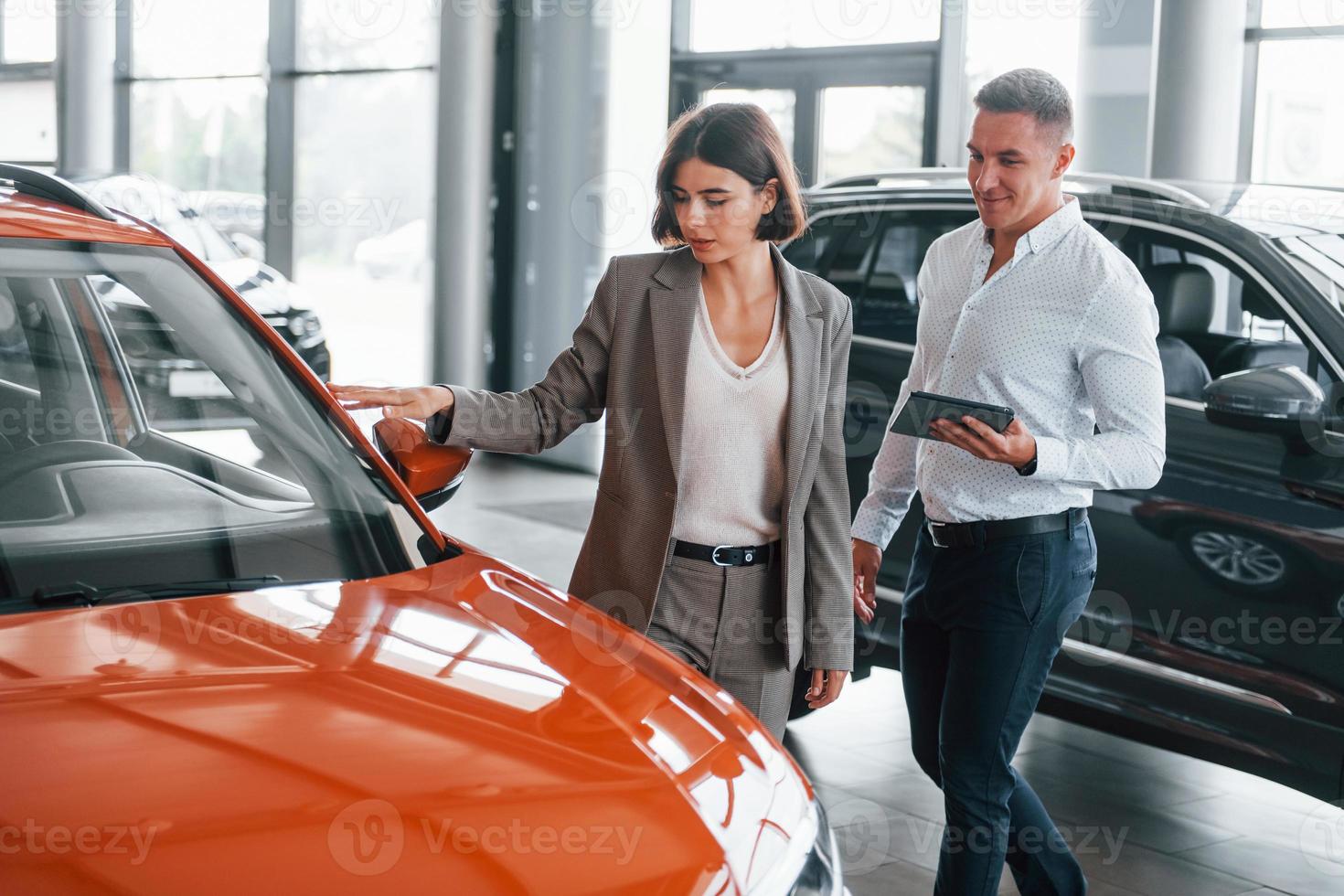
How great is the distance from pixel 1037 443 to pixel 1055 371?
0.19 meters

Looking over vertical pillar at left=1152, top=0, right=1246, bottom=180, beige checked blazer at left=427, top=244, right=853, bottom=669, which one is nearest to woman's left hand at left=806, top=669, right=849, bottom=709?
beige checked blazer at left=427, top=244, right=853, bottom=669

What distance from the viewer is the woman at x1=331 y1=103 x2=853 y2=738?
2.39m

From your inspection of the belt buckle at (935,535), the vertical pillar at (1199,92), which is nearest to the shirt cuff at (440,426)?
the belt buckle at (935,535)

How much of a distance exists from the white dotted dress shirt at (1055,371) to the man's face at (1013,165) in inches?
2.6

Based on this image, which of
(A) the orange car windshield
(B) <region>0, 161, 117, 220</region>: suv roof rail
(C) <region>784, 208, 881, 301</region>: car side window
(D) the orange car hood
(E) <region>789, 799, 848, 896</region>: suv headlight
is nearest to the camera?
(D) the orange car hood

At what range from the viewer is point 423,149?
35.5 feet

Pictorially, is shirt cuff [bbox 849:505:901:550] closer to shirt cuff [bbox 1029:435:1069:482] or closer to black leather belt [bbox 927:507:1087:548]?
black leather belt [bbox 927:507:1087:548]

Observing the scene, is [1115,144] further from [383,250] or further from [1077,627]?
[383,250]

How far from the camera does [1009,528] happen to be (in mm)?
2533

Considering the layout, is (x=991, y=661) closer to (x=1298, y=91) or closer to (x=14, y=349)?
(x=14, y=349)

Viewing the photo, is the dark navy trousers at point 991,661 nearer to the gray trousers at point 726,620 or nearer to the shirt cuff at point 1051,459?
the shirt cuff at point 1051,459

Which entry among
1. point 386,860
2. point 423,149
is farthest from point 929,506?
point 423,149

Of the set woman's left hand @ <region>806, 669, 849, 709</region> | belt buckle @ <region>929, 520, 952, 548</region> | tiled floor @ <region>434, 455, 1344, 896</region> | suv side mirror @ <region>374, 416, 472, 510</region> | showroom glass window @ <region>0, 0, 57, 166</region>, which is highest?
showroom glass window @ <region>0, 0, 57, 166</region>

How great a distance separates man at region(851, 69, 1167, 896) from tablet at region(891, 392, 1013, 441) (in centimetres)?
9
